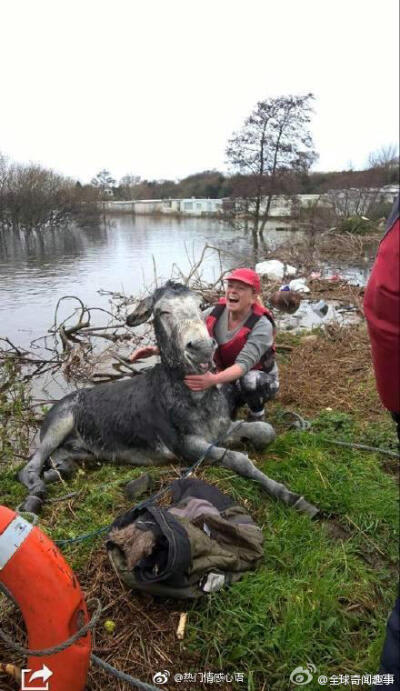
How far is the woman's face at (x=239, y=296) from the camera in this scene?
4164 mm

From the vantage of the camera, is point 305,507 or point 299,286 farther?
point 299,286

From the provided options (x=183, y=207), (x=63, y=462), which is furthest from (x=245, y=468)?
(x=183, y=207)

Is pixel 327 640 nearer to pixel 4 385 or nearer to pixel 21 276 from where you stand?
pixel 4 385

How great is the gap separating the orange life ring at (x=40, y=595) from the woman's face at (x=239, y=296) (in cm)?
281

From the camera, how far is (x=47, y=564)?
1.93 m

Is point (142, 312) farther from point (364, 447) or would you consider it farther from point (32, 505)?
point (364, 447)

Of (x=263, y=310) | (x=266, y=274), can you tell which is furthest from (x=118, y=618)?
(x=266, y=274)

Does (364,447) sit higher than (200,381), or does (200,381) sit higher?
(200,381)

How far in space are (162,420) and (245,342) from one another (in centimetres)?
111

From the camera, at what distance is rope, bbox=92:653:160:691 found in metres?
2.04

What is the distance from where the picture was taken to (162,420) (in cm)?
396

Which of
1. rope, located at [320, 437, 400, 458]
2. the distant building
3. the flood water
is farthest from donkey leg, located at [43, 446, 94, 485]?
the distant building

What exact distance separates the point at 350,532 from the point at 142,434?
1.91 metres

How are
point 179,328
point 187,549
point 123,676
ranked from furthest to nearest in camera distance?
point 179,328 → point 187,549 → point 123,676
